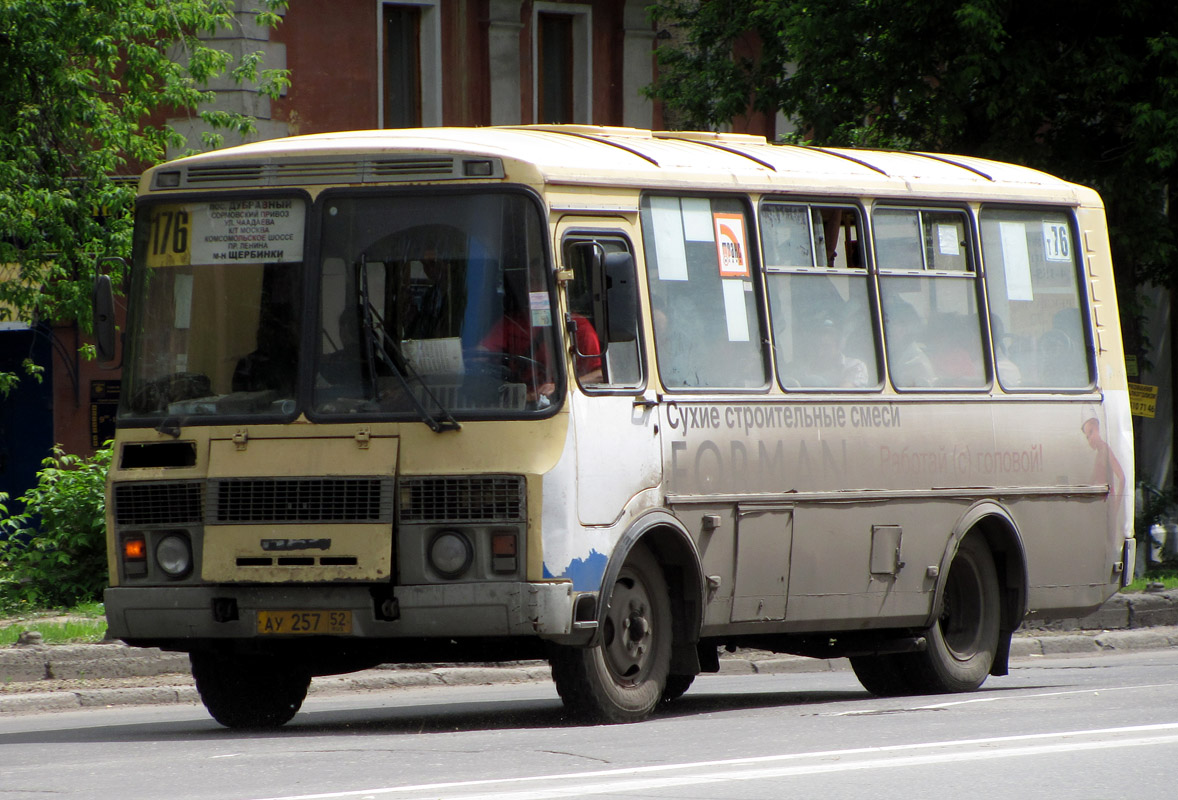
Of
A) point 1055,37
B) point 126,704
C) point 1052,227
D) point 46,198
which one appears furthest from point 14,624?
point 1055,37

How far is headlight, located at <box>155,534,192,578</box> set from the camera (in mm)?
9625

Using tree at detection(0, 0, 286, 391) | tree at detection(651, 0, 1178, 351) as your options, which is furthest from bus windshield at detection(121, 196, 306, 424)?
tree at detection(651, 0, 1178, 351)

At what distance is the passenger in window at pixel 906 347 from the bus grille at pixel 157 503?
3977 mm

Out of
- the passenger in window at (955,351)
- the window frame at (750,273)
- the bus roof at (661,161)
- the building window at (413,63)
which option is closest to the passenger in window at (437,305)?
the bus roof at (661,161)

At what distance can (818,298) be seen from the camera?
11.0m

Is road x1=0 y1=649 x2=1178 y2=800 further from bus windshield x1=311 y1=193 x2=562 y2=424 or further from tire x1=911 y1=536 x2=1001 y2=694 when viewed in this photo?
bus windshield x1=311 y1=193 x2=562 y2=424

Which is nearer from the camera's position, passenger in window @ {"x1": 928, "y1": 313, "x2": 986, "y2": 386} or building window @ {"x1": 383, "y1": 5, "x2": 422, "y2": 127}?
passenger in window @ {"x1": 928, "y1": 313, "x2": 986, "y2": 386}

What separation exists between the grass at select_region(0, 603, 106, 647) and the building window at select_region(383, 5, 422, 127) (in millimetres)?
10337

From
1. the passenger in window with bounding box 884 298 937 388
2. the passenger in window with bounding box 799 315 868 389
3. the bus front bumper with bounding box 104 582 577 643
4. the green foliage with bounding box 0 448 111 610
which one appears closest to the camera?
the bus front bumper with bounding box 104 582 577 643

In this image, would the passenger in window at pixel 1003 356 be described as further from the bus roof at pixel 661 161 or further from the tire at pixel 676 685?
the tire at pixel 676 685

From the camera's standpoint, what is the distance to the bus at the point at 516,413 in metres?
9.27

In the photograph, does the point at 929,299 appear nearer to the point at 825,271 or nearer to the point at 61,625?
the point at 825,271

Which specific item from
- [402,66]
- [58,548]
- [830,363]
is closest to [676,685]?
[830,363]

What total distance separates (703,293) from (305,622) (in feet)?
8.59
